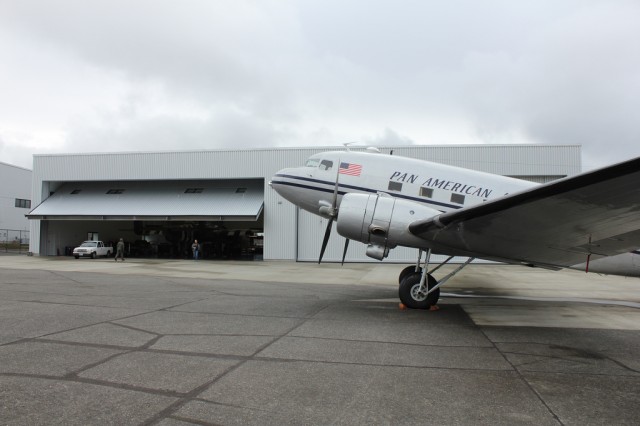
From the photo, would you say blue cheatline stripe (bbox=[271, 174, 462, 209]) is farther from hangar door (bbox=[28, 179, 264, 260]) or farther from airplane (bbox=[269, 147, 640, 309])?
hangar door (bbox=[28, 179, 264, 260])

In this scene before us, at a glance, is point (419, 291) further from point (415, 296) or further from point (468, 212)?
point (468, 212)

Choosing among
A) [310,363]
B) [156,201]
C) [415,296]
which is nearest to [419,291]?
[415,296]

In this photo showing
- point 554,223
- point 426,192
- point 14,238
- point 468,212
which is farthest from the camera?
point 14,238

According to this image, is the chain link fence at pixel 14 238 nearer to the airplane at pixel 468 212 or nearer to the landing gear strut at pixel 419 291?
the airplane at pixel 468 212

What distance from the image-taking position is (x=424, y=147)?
31.2 metres

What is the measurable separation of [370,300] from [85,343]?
24.7 ft

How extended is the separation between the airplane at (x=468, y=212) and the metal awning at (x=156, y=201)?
68.0 feet

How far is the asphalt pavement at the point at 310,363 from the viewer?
12.8ft

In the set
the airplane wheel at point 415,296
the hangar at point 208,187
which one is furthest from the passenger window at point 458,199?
the hangar at point 208,187

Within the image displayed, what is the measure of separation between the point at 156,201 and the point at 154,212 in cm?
178

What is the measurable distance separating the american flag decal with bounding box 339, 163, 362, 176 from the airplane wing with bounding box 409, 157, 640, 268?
9.02ft

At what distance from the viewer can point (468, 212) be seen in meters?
7.42

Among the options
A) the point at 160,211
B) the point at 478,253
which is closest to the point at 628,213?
the point at 478,253

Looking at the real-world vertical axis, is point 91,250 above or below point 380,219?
below
